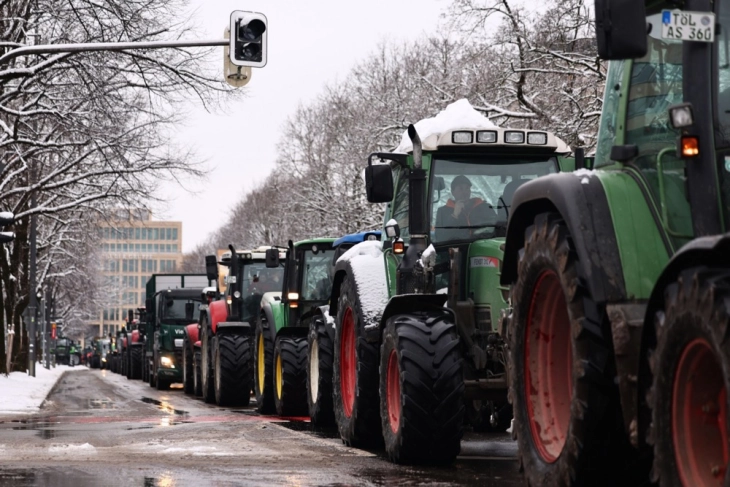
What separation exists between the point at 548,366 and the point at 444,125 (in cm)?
461

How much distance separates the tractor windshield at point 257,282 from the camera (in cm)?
2367

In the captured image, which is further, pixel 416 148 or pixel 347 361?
pixel 347 361

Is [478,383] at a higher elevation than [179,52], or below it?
below

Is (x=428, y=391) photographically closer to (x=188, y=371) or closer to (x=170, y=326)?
(x=188, y=371)

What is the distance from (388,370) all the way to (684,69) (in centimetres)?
523

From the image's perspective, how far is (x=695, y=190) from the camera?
589cm

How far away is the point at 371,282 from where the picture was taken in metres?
11.9

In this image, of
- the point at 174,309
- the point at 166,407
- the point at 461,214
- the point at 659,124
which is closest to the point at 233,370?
the point at 166,407

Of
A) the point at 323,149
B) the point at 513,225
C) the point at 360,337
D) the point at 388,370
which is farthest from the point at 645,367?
the point at 323,149

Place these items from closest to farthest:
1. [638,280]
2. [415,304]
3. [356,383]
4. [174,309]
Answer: [638,280] < [415,304] < [356,383] < [174,309]

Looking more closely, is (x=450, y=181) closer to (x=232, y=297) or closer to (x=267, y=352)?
(x=267, y=352)

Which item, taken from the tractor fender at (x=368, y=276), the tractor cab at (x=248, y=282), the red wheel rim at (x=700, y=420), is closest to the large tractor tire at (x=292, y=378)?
the tractor fender at (x=368, y=276)

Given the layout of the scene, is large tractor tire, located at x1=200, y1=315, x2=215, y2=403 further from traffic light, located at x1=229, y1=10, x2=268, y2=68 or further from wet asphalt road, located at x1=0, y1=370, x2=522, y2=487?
traffic light, located at x1=229, y1=10, x2=268, y2=68

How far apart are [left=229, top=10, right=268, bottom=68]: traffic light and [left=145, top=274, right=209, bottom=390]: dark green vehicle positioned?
54.6ft
